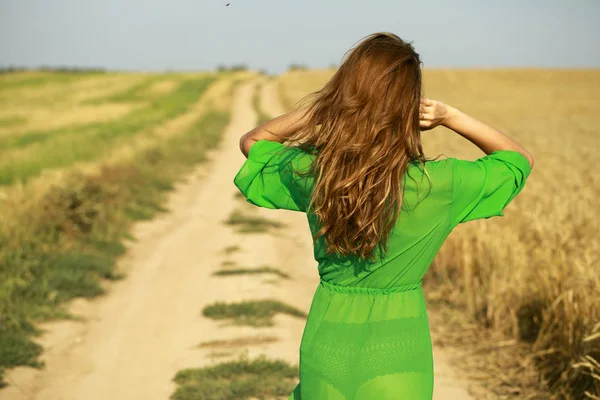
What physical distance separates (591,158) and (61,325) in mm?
13661

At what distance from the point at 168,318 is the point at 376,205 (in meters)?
5.18

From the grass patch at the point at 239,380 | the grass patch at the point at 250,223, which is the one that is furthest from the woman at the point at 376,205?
the grass patch at the point at 250,223

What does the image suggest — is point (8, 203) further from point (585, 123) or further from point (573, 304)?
point (585, 123)

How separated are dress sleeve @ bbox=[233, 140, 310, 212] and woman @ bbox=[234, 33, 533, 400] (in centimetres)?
1

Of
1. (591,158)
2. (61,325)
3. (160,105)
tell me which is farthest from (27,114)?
(61,325)

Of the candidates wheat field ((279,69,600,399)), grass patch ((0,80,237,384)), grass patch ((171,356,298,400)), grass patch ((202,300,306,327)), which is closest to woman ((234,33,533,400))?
wheat field ((279,69,600,399))

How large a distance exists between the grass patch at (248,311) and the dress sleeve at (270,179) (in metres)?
4.38

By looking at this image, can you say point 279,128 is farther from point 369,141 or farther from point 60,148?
point 60,148

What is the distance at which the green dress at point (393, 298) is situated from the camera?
2025 mm

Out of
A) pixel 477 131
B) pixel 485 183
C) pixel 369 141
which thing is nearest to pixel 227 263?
pixel 477 131

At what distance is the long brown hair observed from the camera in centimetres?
192

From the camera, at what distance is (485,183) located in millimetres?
2096

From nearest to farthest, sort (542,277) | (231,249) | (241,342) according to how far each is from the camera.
Answer: (542,277) < (241,342) < (231,249)

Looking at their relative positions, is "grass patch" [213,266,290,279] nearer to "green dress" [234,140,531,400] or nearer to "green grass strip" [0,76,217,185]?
"green grass strip" [0,76,217,185]
